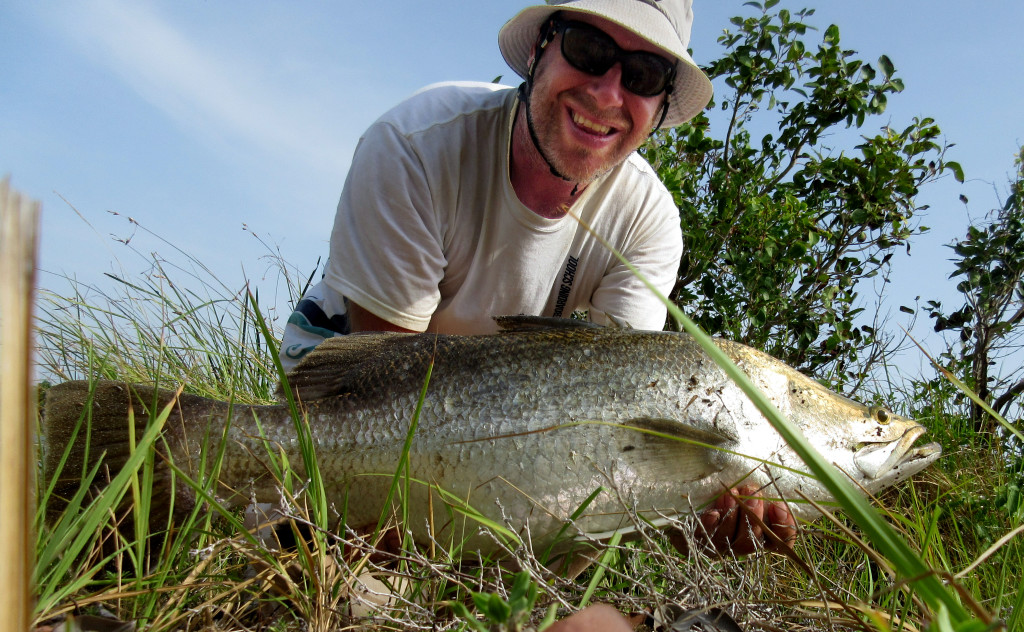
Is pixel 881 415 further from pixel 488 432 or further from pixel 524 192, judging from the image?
pixel 524 192

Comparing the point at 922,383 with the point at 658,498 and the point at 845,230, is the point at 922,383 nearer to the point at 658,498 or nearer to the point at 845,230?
the point at 845,230

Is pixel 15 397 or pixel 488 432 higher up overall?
pixel 15 397

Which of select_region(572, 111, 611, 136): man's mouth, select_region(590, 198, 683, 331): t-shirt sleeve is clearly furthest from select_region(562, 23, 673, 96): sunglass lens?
select_region(590, 198, 683, 331): t-shirt sleeve

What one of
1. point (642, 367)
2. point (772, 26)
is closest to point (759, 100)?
point (772, 26)

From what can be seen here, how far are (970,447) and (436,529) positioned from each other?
3.23 m

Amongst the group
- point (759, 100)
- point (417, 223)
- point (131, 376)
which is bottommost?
point (131, 376)

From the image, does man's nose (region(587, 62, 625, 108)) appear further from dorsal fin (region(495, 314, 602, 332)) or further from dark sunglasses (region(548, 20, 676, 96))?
dorsal fin (region(495, 314, 602, 332))

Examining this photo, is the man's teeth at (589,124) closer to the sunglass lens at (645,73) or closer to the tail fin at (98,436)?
the sunglass lens at (645,73)

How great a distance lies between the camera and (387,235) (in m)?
3.50

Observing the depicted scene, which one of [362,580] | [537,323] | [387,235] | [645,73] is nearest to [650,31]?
[645,73]

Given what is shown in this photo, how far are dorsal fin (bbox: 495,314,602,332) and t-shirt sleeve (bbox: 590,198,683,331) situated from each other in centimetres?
112

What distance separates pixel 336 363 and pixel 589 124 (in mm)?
1934

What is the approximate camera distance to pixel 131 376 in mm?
4016

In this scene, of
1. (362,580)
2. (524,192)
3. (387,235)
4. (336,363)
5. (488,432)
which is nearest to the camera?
(362,580)
